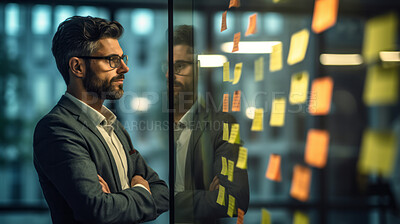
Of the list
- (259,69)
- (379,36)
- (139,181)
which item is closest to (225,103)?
(259,69)

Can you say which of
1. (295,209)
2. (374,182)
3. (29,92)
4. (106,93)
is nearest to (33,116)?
(29,92)

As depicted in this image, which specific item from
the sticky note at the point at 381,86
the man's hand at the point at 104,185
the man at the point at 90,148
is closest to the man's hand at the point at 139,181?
the man at the point at 90,148

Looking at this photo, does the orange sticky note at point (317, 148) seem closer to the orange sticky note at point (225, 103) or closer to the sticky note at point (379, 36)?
the sticky note at point (379, 36)

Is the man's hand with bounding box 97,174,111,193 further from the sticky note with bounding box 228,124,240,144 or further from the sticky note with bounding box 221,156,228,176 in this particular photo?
the sticky note with bounding box 228,124,240,144

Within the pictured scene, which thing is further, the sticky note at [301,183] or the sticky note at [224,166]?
the sticky note at [224,166]

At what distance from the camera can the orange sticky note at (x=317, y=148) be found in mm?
504

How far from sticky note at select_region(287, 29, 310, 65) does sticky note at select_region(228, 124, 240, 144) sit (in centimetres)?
36

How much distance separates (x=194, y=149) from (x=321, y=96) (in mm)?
1026

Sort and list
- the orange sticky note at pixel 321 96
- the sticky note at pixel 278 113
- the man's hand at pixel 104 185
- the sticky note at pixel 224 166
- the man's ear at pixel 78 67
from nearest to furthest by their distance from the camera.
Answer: the orange sticky note at pixel 321 96
the sticky note at pixel 278 113
the sticky note at pixel 224 166
the man's hand at pixel 104 185
the man's ear at pixel 78 67

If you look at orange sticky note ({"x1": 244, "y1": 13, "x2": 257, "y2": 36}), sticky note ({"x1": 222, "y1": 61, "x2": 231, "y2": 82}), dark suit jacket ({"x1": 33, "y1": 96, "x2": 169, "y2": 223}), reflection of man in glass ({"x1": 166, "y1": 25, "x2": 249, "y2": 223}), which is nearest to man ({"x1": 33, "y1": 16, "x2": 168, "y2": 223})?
dark suit jacket ({"x1": 33, "y1": 96, "x2": 169, "y2": 223})

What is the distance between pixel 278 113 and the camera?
663 mm

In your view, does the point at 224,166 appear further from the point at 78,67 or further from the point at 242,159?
the point at 78,67

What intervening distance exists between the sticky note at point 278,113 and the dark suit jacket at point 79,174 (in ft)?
3.42

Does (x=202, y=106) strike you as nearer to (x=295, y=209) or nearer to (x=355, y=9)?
(x=295, y=209)
